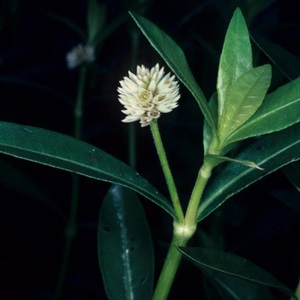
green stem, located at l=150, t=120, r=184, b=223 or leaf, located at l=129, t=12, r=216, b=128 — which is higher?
leaf, located at l=129, t=12, r=216, b=128

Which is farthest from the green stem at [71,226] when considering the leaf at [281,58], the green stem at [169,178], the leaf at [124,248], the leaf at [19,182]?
the green stem at [169,178]

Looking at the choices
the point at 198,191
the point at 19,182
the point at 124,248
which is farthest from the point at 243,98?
the point at 19,182

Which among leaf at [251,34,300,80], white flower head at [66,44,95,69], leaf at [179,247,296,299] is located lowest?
leaf at [179,247,296,299]

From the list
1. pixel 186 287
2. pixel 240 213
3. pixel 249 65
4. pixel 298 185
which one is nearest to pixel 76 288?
pixel 186 287

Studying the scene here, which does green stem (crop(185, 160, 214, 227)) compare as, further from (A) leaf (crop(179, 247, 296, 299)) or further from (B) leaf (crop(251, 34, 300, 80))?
(B) leaf (crop(251, 34, 300, 80))

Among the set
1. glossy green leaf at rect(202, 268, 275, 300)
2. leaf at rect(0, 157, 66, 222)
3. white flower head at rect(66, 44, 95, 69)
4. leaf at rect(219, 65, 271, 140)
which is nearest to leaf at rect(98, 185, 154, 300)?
glossy green leaf at rect(202, 268, 275, 300)

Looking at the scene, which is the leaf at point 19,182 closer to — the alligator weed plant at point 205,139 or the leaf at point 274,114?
the alligator weed plant at point 205,139

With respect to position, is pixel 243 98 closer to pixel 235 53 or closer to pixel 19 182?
pixel 235 53
